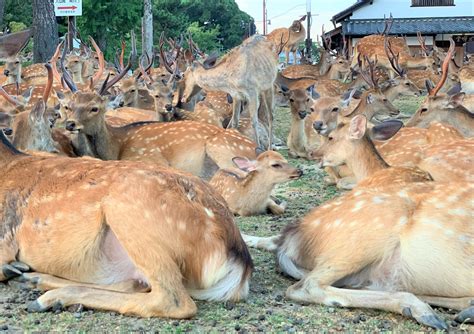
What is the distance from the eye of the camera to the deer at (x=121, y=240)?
126 inches

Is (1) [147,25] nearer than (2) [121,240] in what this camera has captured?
No

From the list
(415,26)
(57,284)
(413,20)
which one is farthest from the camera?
(413,20)

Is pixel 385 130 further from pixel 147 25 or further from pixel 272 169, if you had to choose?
pixel 147 25

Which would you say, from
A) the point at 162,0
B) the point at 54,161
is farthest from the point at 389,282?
the point at 162,0

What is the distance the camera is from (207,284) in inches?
130

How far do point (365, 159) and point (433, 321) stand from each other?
2.73 metres

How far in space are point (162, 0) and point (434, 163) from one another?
39.2 metres

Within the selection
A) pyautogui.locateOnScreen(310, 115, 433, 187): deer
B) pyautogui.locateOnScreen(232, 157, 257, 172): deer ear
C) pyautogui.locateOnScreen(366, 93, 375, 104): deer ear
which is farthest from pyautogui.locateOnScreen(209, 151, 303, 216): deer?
pyautogui.locateOnScreen(366, 93, 375, 104): deer ear

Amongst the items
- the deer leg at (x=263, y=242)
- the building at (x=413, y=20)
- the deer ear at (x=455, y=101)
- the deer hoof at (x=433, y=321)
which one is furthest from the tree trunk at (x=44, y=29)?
the building at (x=413, y=20)

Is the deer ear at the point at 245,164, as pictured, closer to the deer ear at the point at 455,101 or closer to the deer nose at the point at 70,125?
the deer nose at the point at 70,125

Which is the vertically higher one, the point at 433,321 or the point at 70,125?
the point at 70,125

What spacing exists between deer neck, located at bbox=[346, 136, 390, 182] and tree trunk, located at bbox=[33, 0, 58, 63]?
346 inches

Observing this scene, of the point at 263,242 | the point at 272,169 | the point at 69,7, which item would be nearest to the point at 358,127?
the point at 272,169

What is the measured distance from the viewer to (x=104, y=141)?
684 centimetres
